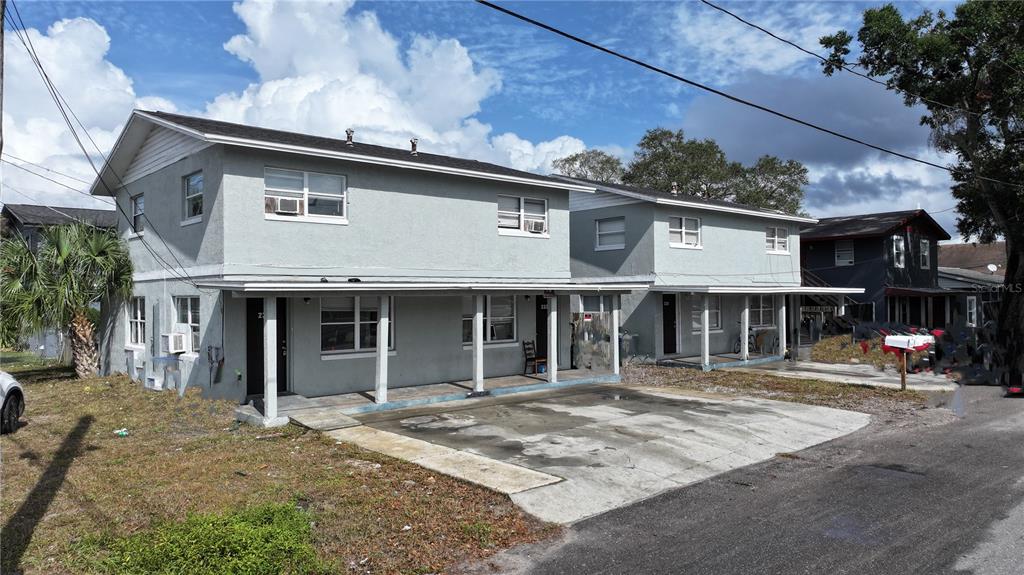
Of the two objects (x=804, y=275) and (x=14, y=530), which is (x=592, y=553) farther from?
(x=804, y=275)

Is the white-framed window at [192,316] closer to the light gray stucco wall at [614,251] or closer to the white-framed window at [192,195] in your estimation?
the white-framed window at [192,195]

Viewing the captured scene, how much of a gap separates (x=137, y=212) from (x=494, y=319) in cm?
990

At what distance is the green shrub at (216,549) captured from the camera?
527cm

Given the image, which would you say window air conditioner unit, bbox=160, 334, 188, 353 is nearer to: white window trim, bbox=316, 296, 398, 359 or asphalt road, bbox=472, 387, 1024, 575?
white window trim, bbox=316, 296, 398, 359

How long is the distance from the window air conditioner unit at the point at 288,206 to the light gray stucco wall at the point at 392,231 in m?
0.27

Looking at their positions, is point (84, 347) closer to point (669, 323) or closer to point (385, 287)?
point (385, 287)

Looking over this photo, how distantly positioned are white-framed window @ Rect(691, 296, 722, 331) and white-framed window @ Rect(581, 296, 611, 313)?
434cm

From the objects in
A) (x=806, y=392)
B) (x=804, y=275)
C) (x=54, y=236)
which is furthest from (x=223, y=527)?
(x=804, y=275)

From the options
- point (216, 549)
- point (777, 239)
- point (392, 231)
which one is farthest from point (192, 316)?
point (777, 239)

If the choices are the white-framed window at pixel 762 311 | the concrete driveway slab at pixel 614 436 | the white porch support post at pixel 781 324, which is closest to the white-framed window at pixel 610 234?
the white porch support post at pixel 781 324

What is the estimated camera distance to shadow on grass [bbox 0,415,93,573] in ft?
19.3

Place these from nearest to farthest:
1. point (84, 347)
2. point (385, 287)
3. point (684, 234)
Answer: point (385, 287) < point (84, 347) < point (684, 234)

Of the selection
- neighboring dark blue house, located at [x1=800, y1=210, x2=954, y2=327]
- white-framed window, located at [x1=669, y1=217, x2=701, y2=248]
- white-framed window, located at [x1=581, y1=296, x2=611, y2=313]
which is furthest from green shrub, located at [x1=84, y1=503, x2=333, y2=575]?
neighboring dark blue house, located at [x1=800, y1=210, x2=954, y2=327]

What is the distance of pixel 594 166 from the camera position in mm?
49812
